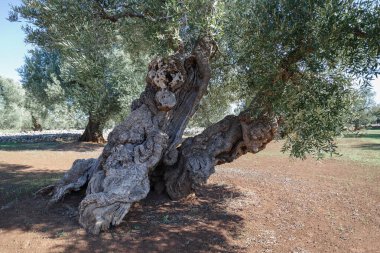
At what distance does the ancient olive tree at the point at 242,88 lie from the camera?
21.2 feet

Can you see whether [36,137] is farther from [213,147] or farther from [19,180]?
[213,147]

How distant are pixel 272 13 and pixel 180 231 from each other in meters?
5.64

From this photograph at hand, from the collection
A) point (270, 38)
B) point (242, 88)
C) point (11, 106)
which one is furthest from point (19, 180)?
point (11, 106)

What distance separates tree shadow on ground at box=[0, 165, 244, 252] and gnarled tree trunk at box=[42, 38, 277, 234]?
542 millimetres

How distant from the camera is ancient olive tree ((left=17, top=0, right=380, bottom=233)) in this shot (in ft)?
21.2

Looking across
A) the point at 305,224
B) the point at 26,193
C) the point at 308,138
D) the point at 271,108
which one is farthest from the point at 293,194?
the point at 26,193

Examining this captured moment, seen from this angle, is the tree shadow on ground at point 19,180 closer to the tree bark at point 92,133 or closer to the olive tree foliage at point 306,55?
the olive tree foliage at point 306,55

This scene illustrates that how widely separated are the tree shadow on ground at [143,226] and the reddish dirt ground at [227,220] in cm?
2

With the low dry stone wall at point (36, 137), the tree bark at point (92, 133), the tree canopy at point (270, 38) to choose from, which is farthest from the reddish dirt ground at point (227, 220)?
the low dry stone wall at point (36, 137)

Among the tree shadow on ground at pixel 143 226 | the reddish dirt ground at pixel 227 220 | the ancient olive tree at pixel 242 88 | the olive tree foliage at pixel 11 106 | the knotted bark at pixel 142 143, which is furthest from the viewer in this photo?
the olive tree foliage at pixel 11 106

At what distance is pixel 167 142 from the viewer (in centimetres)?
843

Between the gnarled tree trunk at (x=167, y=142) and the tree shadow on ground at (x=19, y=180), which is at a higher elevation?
the gnarled tree trunk at (x=167, y=142)

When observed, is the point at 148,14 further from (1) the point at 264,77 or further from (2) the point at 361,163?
(2) the point at 361,163

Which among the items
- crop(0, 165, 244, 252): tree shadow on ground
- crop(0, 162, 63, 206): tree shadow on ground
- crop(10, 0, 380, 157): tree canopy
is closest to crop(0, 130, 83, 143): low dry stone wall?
crop(0, 162, 63, 206): tree shadow on ground
